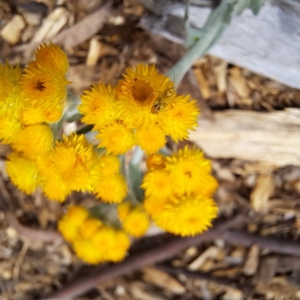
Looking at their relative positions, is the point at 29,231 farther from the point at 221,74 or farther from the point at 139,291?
the point at 221,74

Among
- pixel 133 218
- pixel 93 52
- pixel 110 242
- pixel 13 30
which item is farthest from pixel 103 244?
pixel 13 30

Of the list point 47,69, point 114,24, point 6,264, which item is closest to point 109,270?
point 6,264

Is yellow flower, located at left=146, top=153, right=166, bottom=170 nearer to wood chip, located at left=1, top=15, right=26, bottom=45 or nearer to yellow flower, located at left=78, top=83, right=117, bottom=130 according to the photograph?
yellow flower, located at left=78, top=83, right=117, bottom=130

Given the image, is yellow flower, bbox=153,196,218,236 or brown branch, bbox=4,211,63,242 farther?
brown branch, bbox=4,211,63,242

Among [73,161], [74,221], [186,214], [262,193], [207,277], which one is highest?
[73,161]

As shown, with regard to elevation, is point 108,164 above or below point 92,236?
above

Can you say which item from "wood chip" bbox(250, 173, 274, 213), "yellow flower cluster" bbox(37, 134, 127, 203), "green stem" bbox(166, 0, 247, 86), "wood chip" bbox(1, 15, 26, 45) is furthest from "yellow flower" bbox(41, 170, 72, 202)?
"wood chip" bbox(250, 173, 274, 213)
